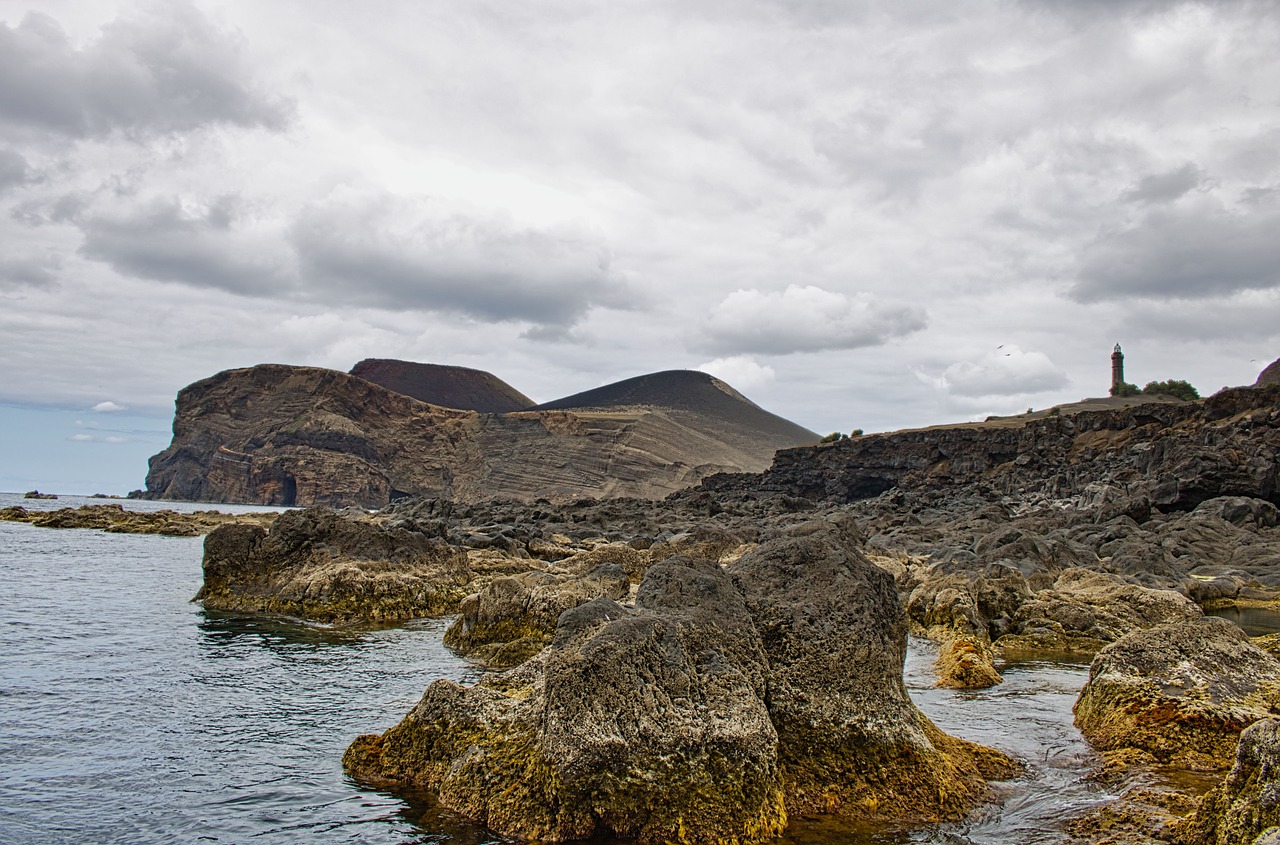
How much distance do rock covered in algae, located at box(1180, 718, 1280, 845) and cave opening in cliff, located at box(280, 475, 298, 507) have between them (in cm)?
15712

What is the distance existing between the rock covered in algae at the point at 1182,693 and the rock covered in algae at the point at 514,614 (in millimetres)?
8657

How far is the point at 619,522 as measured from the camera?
5838 centimetres

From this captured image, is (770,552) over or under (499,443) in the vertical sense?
under

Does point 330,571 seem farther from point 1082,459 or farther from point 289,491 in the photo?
point 289,491

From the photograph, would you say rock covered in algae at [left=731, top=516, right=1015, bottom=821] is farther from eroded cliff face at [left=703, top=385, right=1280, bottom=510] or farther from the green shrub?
the green shrub

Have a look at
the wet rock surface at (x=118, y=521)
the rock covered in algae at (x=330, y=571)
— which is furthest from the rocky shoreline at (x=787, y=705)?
the wet rock surface at (x=118, y=521)

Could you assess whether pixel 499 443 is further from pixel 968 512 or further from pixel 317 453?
pixel 968 512

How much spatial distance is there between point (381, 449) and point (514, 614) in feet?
492

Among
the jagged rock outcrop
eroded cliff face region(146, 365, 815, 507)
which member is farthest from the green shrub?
the jagged rock outcrop

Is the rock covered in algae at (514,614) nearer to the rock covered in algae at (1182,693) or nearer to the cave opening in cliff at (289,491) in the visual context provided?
the rock covered in algae at (1182,693)

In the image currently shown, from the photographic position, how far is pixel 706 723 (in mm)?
7602

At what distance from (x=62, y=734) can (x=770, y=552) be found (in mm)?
9167

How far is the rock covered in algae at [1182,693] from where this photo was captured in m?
9.74

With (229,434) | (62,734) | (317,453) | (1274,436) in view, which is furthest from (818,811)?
(229,434)
